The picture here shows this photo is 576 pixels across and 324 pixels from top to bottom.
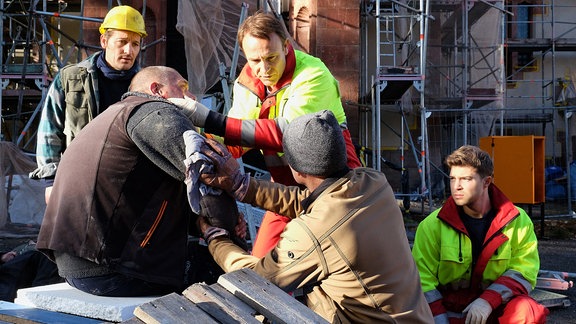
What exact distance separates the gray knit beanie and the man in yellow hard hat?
69.3 inches

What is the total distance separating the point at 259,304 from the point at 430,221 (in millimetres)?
2234

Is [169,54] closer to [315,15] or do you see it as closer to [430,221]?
[315,15]

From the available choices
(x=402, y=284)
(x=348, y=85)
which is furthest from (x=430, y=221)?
(x=348, y=85)

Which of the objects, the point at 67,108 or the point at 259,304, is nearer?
the point at 259,304

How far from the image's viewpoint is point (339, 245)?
8.98ft

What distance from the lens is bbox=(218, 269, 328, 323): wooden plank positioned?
2.51 meters

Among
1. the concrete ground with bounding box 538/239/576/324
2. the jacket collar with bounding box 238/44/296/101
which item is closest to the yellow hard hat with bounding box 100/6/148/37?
the jacket collar with bounding box 238/44/296/101

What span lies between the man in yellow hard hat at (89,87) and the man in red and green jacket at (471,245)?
6.04ft

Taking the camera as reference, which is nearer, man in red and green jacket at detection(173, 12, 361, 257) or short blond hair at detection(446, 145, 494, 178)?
man in red and green jacket at detection(173, 12, 361, 257)

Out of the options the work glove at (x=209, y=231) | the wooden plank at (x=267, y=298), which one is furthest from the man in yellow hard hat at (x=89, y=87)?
the wooden plank at (x=267, y=298)

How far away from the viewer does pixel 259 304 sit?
254cm

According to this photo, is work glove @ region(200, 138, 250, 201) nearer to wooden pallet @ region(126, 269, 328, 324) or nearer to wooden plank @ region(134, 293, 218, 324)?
wooden pallet @ region(126, 269, 328, 324)

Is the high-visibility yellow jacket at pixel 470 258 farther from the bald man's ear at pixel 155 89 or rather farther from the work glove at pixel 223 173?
the bald man's ear at pixel 155 89

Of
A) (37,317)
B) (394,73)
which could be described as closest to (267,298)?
(37,317)
